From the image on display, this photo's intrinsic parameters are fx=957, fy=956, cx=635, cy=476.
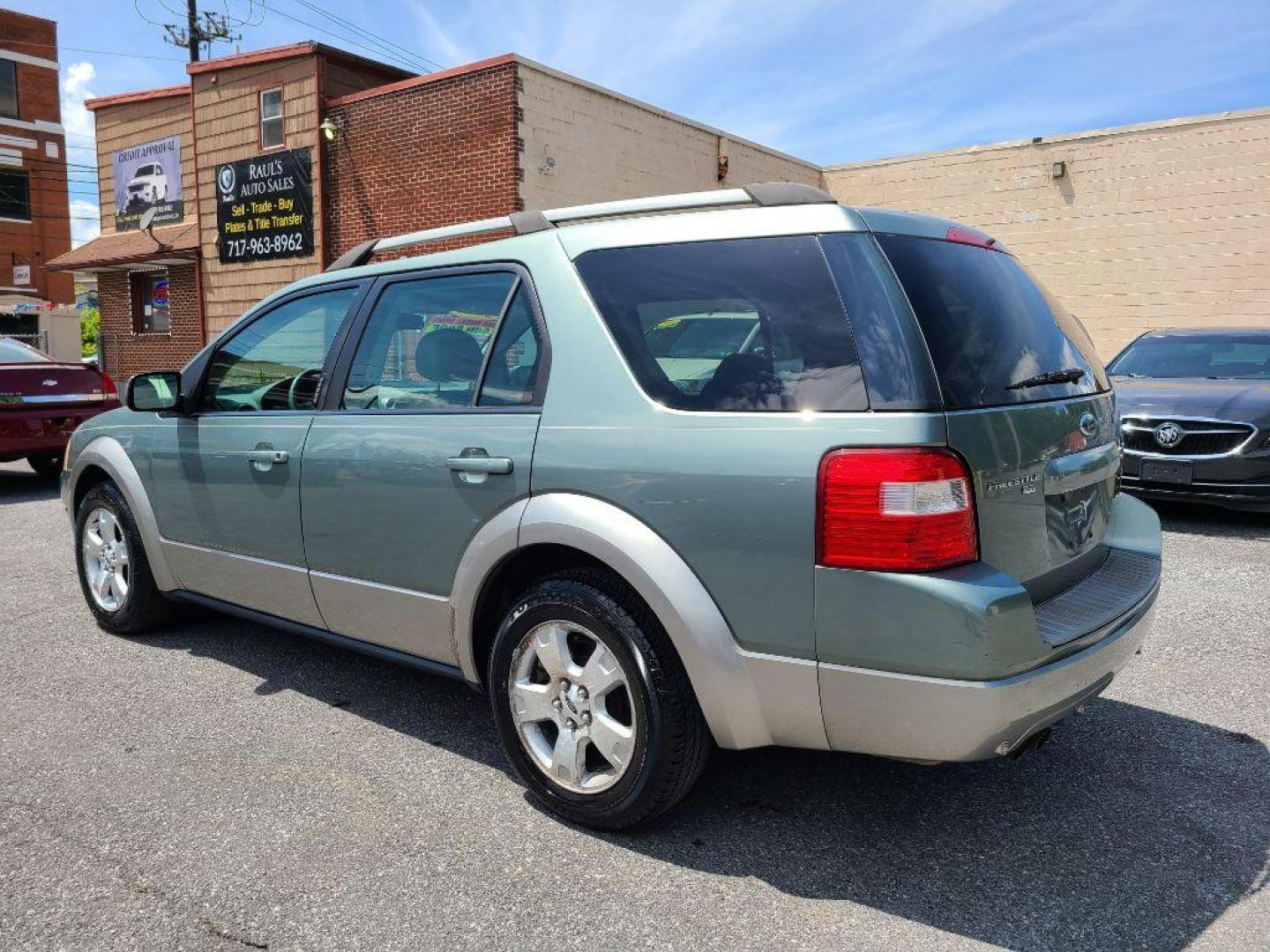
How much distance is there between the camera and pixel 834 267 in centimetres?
245

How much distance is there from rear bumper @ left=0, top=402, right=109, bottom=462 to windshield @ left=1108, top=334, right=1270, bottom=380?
32.2 ft

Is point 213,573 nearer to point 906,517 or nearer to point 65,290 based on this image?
point 906,517

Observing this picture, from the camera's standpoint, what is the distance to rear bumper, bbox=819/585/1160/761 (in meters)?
2.22

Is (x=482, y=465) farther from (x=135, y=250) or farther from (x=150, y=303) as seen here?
(x=150, y=303)

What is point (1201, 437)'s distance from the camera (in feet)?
22.7

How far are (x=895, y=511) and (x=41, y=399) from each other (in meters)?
9.53

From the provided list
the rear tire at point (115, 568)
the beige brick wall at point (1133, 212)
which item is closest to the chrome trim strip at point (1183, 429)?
the rear tire at point (115, 568)

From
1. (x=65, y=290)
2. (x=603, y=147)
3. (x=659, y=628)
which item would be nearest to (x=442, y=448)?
(x=659, y=628)

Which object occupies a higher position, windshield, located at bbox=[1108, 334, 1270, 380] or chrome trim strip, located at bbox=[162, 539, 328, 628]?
windshield, located at bbox=[1108, 334, 1270, 380]

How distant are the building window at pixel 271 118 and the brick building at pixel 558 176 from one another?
0.03m

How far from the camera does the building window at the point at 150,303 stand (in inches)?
827

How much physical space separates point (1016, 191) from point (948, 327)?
16.7m

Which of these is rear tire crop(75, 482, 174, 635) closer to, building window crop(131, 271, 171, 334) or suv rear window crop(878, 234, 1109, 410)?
suv rear window crop(878, 234, 1109, 410)

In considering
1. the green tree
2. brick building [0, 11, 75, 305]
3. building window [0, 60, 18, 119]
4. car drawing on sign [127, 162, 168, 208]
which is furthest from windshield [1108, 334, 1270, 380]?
building window [0, 60, 18, 119]
